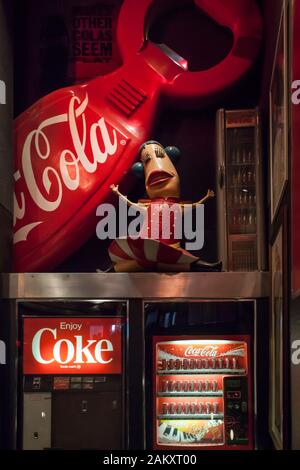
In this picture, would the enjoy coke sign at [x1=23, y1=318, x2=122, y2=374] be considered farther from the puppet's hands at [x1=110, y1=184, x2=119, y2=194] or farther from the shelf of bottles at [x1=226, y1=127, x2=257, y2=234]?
the shelf of bottles at [x1=226, y1=127, x2=257, y2=234]

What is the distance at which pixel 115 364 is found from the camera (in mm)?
4305

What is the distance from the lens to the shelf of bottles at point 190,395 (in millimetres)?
4293

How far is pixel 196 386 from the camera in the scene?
4.32 metres

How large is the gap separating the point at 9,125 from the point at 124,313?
5.17 ft

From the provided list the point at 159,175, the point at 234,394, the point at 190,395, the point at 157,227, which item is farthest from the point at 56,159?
the point at 234,394

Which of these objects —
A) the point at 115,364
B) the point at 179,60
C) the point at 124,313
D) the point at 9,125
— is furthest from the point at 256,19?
the point at 115,364

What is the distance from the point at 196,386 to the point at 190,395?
7 centimetres

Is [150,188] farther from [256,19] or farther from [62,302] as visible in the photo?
[256,19]

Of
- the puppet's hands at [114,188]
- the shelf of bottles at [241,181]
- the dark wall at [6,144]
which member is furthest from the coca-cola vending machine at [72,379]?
the shelf of bottles at [241,181]

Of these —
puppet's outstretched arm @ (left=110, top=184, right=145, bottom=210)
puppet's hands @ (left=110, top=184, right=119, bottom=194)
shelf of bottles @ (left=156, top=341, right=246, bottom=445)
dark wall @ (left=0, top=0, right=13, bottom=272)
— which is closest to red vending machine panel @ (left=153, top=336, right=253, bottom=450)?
shelf of bottles @ (left=156, top=341, right=246, bottom=445)

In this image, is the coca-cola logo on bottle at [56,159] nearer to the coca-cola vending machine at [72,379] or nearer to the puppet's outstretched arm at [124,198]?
the puppet's outstretched arm at [124,198]

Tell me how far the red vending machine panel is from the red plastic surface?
3.55ft

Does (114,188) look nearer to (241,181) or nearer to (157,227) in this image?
(157,227)

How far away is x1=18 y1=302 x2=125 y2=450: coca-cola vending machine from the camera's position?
4.24 m
